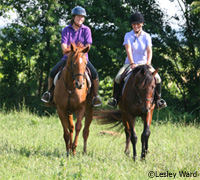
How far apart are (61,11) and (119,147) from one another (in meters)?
9.91

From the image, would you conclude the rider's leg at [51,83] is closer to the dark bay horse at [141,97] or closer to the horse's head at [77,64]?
the horse's head at [77,64]

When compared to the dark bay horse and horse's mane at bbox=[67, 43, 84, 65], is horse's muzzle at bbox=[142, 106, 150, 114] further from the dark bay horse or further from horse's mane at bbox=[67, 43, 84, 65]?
horse's mane at bbox=[67, 43, 84, 65]

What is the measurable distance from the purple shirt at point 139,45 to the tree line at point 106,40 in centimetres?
705

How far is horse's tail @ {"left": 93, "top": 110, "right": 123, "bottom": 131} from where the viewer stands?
28.0 ft

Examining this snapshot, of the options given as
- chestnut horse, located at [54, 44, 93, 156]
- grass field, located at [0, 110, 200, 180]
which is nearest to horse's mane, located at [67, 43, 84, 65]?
chestnut horse, located at [54, 44, 93, 156]

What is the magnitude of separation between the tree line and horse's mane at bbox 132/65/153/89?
7.67 m

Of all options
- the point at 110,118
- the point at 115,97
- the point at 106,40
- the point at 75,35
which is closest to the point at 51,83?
the point at 75,35

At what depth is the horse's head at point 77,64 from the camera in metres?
6.37

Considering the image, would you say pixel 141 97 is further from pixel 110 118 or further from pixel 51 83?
pixel 51 83

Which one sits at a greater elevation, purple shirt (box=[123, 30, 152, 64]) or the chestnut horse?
purple shirt (box=[123, 30, 152, 64])

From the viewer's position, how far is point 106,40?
1548 cm

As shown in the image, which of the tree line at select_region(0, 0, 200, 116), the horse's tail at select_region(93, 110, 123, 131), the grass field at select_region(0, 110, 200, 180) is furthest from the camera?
the tree line at select_region(0, 0, 200, 116)

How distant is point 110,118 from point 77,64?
8.38 ft

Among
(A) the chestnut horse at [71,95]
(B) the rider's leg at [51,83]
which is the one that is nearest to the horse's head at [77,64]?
(A) the chestnut horse at [71,95]
